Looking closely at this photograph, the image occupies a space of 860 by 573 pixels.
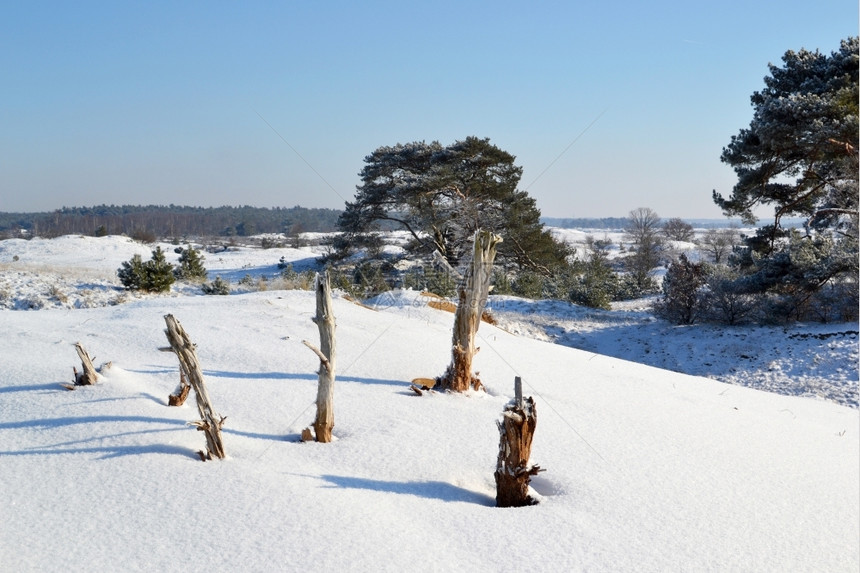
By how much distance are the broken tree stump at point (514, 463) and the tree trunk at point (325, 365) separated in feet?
3.27

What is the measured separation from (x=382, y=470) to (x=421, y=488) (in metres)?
0.25

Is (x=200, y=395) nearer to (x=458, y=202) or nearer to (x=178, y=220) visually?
(x=458, y=202)

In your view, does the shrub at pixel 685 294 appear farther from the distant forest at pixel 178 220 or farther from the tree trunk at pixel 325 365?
the distant forest at pixel 178 220

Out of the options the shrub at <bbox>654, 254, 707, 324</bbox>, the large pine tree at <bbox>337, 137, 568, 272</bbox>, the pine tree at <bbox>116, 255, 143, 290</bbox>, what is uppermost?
the large pine tree at <bbox>337, 137, 568, 272</bbox>

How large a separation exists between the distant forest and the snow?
213ft

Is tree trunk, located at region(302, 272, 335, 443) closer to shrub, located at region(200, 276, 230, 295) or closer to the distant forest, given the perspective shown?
shrub, located at region(200, 276, 230, 295)

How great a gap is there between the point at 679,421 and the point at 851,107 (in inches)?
336

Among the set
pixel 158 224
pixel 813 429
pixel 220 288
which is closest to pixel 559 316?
pixel 220 288

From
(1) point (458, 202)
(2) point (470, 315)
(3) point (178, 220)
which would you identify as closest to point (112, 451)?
(2) point (470, 315)

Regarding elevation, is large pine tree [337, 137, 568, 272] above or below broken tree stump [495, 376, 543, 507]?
above

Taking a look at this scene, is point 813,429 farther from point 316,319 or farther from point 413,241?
point 413,241

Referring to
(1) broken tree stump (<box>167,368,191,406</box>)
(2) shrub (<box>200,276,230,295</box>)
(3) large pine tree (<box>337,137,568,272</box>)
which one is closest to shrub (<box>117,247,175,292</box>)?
(2) shrub (<box>200,276,230,295</box>)

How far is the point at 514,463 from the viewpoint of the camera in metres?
2.59

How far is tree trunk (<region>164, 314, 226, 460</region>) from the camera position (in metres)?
2.69
